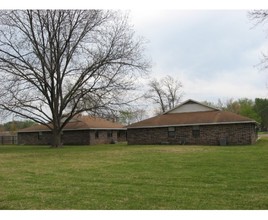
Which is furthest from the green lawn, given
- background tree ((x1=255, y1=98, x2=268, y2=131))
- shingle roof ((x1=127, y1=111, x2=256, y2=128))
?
background tree ((x1=255, y1=98, x2=268, y2=131))

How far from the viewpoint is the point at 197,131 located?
3219 centimetres

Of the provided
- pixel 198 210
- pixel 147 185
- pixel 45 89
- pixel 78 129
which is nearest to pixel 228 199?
pixel 198 210

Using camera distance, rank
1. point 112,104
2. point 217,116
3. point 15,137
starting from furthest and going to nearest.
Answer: point 15,137 → point 217,116 → point 112,104

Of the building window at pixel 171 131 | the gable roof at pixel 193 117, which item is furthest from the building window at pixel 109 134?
the building window at pixel 171 131

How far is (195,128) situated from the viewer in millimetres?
32250

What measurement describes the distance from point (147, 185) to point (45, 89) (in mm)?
23138

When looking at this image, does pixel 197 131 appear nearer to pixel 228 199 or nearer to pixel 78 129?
pixel 78 129

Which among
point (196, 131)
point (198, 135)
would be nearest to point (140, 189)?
point (198, 135)

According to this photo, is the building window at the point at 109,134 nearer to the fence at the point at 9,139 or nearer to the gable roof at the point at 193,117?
the gable roof at the point at 193,117

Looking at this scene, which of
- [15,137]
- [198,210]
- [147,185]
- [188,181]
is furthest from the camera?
[15,137]

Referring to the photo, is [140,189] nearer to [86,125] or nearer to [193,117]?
[193,117]

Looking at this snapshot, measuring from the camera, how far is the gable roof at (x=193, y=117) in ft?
101

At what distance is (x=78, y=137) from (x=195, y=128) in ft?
47.2

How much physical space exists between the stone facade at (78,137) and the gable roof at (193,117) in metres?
6.57
